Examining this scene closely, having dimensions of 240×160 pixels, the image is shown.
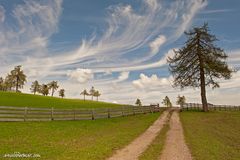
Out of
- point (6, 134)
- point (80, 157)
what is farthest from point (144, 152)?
point (6, 134)

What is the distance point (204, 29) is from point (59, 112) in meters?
28.1

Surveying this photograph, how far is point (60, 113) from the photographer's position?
26.7 metres

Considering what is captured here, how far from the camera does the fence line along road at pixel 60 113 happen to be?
73.6 feet

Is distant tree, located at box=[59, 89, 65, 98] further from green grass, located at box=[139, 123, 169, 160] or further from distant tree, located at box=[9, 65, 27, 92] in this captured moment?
green grass, located at box=[139, 123, 169, 160]

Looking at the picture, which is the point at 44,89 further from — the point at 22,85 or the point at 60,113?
the point at 60,113

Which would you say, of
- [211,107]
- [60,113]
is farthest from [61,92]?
[60,113]

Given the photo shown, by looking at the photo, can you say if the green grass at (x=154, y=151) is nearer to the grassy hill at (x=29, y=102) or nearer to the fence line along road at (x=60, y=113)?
the fence line along road at (x=60, y=113)

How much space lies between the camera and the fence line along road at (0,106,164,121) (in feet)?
73.6

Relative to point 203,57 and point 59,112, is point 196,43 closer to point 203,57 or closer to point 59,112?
point 203,57

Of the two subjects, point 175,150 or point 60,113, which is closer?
point 175,150

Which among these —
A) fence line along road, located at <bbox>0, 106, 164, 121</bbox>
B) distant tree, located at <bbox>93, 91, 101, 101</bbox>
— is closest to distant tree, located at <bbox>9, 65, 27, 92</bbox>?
distant tree, located at <bbox>93, 91, 101, 101</bbox>

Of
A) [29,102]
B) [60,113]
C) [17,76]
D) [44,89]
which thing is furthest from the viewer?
[44,89]

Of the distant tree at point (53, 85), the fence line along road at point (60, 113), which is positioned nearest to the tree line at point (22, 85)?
the distant tree at point (53, 85)

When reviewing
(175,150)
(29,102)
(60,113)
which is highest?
(29,102)
